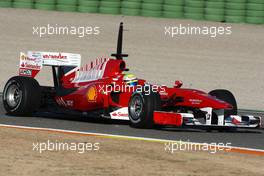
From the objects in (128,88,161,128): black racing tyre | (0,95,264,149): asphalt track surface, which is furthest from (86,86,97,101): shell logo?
(128,88,161,128): black racing tyre

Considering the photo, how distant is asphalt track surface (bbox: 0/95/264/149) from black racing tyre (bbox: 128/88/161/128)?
0.42 feet

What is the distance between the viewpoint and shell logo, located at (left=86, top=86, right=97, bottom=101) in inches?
587

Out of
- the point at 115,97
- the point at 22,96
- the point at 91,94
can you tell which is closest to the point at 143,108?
the point at 115,97

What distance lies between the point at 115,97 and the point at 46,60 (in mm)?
1955

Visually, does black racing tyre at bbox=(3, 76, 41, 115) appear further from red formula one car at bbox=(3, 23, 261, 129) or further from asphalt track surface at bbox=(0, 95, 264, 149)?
asphalt track surface at bbox=(0, 95, 264, 149)

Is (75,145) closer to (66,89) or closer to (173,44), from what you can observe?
(66,89)

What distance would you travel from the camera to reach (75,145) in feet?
38.6

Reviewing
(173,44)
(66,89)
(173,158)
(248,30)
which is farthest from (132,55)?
(173,158)

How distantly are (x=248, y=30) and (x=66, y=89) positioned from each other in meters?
9.65

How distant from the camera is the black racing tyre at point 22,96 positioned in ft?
50.3

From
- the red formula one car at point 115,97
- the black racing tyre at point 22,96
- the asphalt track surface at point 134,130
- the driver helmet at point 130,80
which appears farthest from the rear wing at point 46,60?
the driver helmet at point 130,80

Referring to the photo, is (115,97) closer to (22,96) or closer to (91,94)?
(91,94)

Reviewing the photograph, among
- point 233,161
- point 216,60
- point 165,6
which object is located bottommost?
point 233,161

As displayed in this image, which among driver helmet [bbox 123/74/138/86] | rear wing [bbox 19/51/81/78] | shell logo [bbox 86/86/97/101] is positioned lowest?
shell logo [bbox 86/86/97/101]
